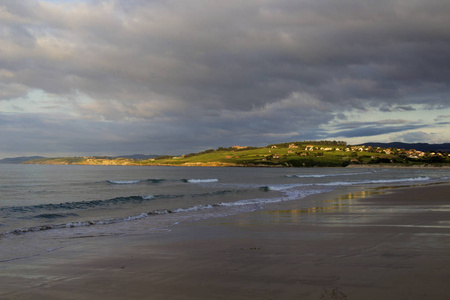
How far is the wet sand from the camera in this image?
20.9 ft

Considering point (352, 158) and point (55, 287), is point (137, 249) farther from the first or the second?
point (352, 158)

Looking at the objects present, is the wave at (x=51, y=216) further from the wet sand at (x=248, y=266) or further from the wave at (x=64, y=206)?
the wet sand at (x=248, y=266)

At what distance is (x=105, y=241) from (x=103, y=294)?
5.93 meters

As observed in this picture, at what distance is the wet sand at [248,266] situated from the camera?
6355mm

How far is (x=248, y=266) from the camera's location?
26.6 feet

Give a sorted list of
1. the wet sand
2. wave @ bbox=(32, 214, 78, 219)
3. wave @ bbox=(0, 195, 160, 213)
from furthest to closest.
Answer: wave @ bbox=(0, 195, 160, 213) < wave @ bbox=(32, 214, 78, 219) < the wet sand

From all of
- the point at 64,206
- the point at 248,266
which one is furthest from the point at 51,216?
the point at 248,266

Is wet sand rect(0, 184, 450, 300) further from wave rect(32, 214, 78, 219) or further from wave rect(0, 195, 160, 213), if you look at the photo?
wave rect(0, 195, 160, 213)

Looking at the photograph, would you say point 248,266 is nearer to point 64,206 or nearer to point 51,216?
point 51,216

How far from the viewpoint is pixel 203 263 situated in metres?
8.64

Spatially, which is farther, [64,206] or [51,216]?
[64,206]

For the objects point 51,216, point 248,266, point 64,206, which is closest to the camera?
point 248,266

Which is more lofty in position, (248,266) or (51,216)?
(248,266)

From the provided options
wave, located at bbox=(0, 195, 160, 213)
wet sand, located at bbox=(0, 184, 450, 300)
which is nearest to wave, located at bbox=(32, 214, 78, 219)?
wave, located at bbox=(0, 195, 160, 213)
